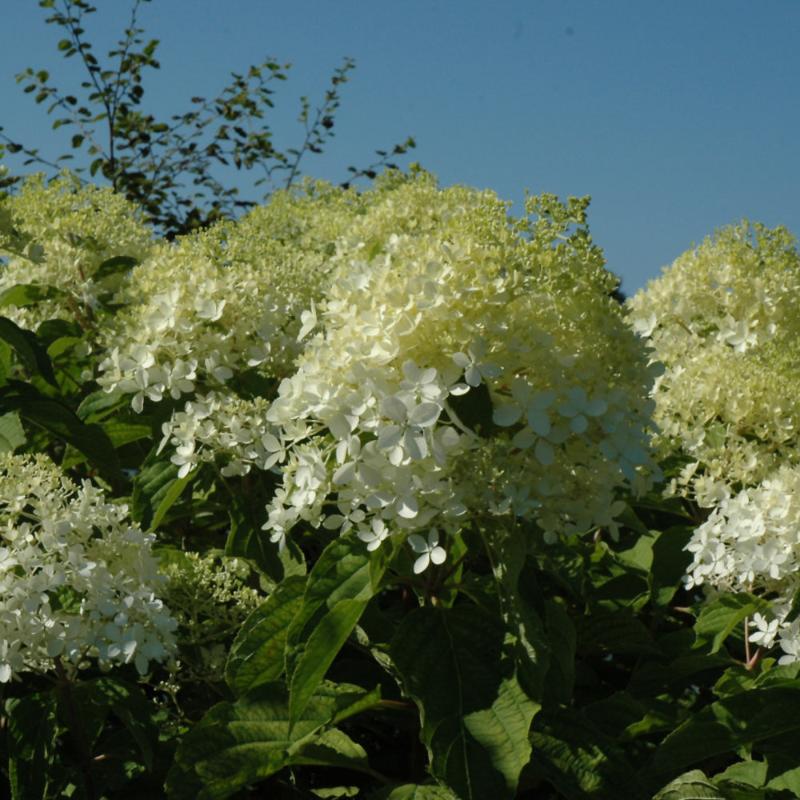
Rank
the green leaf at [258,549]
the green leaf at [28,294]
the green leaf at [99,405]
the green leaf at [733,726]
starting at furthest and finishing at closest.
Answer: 1. the green leaf at [28,294]
2. the green leaf at [99,405]
3. the green leaf at [258,549]
4. the green leaf at [733,726]

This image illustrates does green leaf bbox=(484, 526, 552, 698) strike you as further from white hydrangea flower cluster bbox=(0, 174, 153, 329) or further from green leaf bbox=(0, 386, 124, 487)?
white hydrangea flower cluster bbox=(0, 174, 153, 329)

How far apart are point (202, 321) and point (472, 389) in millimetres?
1159

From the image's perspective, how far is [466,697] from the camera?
7.45 ft

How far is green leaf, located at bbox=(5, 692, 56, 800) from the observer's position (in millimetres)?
2568

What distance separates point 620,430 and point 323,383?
1.83ft

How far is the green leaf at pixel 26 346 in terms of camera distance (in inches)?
111

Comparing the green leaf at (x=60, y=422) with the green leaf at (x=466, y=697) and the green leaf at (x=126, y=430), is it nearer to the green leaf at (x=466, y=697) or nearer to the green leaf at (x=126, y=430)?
the green leaf at (x=126, y=430)

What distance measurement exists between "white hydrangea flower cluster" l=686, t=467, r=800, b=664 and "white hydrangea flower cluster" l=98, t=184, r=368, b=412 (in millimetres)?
1197

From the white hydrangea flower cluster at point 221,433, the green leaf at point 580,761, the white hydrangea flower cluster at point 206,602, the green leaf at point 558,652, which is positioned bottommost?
the green leaf at point 580,761

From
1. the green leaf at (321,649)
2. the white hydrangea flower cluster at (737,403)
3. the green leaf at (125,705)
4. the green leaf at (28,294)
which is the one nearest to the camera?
the green leaf at (321,649)

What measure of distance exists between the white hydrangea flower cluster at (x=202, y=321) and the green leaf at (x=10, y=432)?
0.95 ft

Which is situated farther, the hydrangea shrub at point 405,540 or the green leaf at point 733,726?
the green leaf at point 733,726

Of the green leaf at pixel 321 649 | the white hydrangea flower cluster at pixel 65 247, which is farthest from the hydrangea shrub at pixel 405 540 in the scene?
the white hydrangea flower cluster at pixel 65 247

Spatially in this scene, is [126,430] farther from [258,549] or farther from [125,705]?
[125,705]
